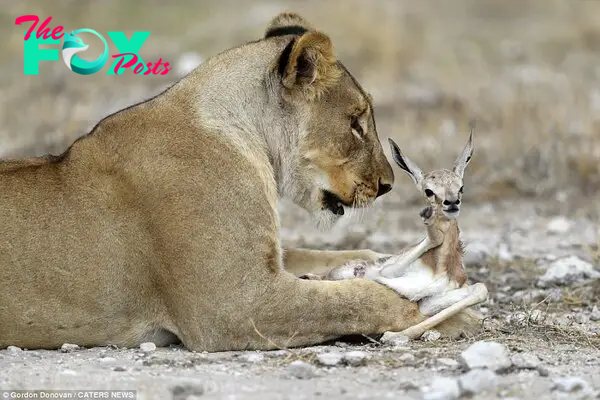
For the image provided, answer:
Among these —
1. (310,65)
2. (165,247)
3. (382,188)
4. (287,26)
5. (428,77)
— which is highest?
(428,77)

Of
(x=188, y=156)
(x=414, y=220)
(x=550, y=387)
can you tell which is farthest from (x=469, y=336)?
(x=414, y=220)

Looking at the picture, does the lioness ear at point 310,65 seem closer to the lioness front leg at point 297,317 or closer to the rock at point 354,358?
the lioness front leg at point 297,317

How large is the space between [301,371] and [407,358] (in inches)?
17.8

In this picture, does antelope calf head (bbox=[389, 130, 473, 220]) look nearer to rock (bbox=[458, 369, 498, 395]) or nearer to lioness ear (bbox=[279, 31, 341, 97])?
lioness ear (bbox=[279, 31, 341, 97])

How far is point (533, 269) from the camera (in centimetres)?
705

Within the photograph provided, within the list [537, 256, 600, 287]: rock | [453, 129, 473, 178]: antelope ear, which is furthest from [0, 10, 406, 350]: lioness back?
[537, 256, 600, 287]: rock

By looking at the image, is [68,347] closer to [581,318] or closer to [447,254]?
[447,254]

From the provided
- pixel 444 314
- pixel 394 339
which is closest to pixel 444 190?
pixel 444 314

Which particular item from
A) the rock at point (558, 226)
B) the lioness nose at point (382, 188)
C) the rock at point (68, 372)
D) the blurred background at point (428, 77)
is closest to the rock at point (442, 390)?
the rock at point (68, 372)

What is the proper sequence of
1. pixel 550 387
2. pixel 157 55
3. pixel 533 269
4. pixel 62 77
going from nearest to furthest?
pixel 550 387
pixel 533 269
pixel 62 77
pixel 157 55

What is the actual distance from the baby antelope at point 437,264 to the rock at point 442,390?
3.22 feet

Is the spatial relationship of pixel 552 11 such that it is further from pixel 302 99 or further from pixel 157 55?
pixel 302 99

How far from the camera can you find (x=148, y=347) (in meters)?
5.09

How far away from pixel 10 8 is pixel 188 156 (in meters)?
12.1
